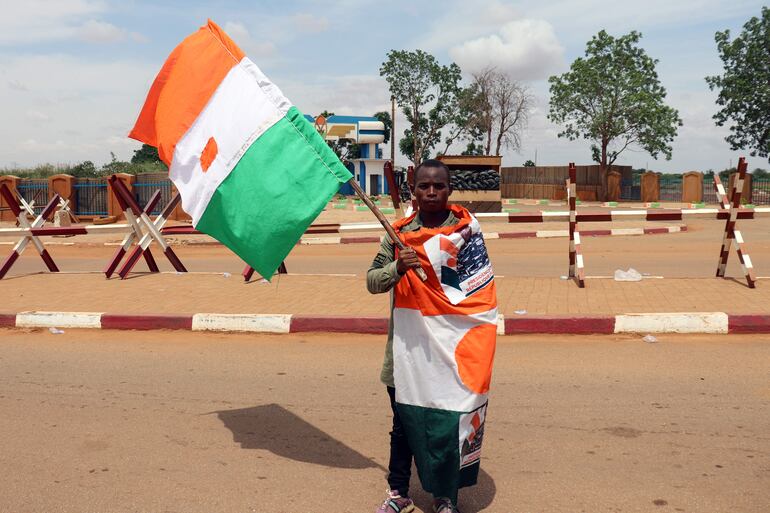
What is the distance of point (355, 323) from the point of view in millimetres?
7168

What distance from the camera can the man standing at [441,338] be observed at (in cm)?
321

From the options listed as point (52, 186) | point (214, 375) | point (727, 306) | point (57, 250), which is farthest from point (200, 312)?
point (52, 186)

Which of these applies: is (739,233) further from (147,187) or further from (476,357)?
(147,187)

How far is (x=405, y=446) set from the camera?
3.44m

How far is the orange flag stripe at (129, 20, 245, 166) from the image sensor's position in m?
3.96

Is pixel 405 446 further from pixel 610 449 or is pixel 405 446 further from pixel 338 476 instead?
pixel 610 449

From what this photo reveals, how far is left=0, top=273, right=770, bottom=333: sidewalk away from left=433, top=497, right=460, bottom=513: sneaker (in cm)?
382

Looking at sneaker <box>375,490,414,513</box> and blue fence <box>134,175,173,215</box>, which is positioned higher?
blue fence <box>134,175,173,215</box>

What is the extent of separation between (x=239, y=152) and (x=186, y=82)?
0.53 m

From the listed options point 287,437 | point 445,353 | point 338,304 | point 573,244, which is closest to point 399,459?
point 445,353

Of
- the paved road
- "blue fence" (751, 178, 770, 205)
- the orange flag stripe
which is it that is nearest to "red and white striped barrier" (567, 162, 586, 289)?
the paved road

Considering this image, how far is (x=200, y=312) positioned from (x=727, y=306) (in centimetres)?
514

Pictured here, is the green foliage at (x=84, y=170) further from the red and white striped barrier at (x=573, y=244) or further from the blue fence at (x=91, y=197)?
the red and white striped barrier at (x=573, y=244)

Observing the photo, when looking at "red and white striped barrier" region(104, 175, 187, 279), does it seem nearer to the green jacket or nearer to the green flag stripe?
the green flag stripe
